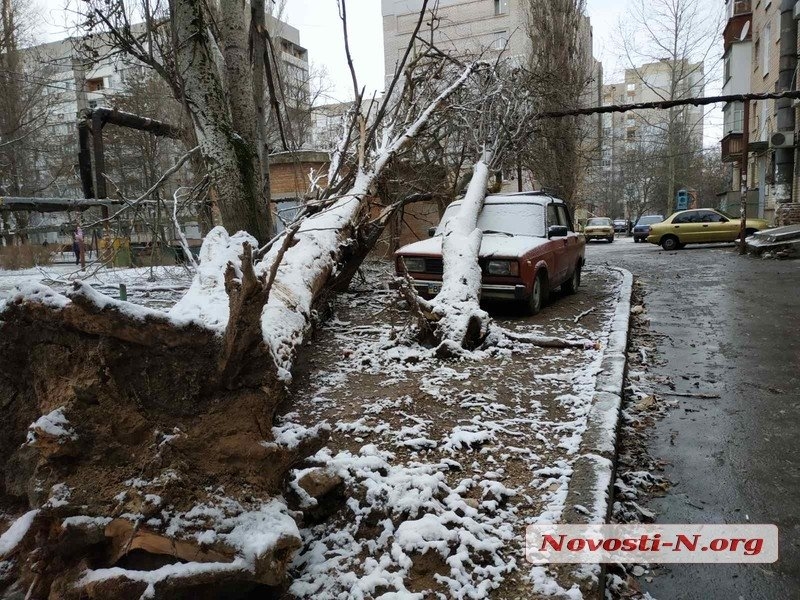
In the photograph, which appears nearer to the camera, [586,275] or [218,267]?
[218,267]

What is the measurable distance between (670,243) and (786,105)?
6105 millimetres

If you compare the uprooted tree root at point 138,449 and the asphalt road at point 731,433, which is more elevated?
the uprooted tree root at point 138,449

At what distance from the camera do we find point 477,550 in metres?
2.41

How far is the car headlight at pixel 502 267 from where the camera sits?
23.7 feet

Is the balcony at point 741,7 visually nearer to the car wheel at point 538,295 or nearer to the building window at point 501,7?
the building window at point 501,7

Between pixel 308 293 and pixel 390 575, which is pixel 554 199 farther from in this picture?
pixel 390 575

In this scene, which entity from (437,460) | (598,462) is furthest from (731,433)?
(437,460)

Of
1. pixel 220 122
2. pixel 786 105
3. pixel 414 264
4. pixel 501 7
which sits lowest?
pixel 414 264

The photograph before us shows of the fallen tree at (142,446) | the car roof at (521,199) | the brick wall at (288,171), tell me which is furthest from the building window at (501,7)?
the fallen tree at (142,446)

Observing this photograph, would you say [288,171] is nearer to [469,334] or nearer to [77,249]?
[469,334]

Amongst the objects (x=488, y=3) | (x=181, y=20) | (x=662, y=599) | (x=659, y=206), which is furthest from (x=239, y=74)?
(x=659, y=206)

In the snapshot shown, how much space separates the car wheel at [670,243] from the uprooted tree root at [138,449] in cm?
2172

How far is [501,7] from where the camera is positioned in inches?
1529

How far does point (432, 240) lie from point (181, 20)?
4292 mm
